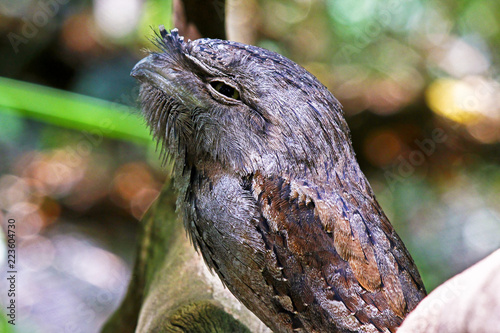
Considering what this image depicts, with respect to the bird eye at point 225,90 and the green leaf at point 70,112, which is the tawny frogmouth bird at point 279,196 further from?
the green leaf at point 70,112

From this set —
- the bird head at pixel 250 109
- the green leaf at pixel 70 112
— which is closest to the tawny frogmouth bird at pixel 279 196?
the bird head at pixel 250 109

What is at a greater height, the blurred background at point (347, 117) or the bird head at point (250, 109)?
the bird head at point (250, 109)

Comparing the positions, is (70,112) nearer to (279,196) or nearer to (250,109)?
(250,109)

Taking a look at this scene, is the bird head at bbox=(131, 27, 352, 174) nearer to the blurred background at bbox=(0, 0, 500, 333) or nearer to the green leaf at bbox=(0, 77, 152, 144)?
the green leaf at bbox=(0, 77, 152, 144)

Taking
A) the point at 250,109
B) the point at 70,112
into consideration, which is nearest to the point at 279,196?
the point at 250,109

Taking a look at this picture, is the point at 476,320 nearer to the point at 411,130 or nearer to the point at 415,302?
the point at 415,302

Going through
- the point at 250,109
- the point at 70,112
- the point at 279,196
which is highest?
the point at 250,109

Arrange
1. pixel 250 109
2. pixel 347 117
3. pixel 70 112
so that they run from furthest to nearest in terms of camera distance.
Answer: pixel 347 117 < pixel 70 112 < pixel 250 109
